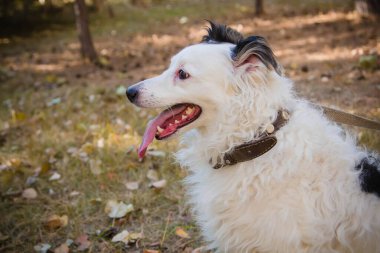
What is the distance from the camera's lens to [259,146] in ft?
7.20

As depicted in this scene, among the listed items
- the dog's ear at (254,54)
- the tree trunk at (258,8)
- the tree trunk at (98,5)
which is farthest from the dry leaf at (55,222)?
the tree trunk at (98,5)

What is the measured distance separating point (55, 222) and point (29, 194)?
0.65 meters

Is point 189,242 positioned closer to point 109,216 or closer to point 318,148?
point 109,216

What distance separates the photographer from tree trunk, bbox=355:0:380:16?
869 centimetres

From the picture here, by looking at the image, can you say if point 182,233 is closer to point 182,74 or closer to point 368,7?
point 182,74

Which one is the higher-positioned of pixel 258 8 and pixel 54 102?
pixel 258 8

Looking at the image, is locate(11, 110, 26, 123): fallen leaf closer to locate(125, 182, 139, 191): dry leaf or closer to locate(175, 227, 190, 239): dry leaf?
locate(125, 182, 139, 191): dry leaf

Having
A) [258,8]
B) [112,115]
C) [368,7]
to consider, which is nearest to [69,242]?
[112,115]

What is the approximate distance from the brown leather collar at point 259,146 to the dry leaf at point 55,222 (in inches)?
76.3

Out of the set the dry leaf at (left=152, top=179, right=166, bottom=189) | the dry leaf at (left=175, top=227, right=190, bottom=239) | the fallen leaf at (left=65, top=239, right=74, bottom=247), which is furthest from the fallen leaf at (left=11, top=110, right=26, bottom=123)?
the dry leaf at (left=175, top=227, right=190, bottom=239)

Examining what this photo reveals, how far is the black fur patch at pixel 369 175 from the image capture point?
2000mm

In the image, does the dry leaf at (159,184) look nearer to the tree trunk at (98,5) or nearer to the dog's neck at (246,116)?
the dog's neck at (246,116)

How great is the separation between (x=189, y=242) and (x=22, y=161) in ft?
8.20

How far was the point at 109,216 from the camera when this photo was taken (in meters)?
3.45
